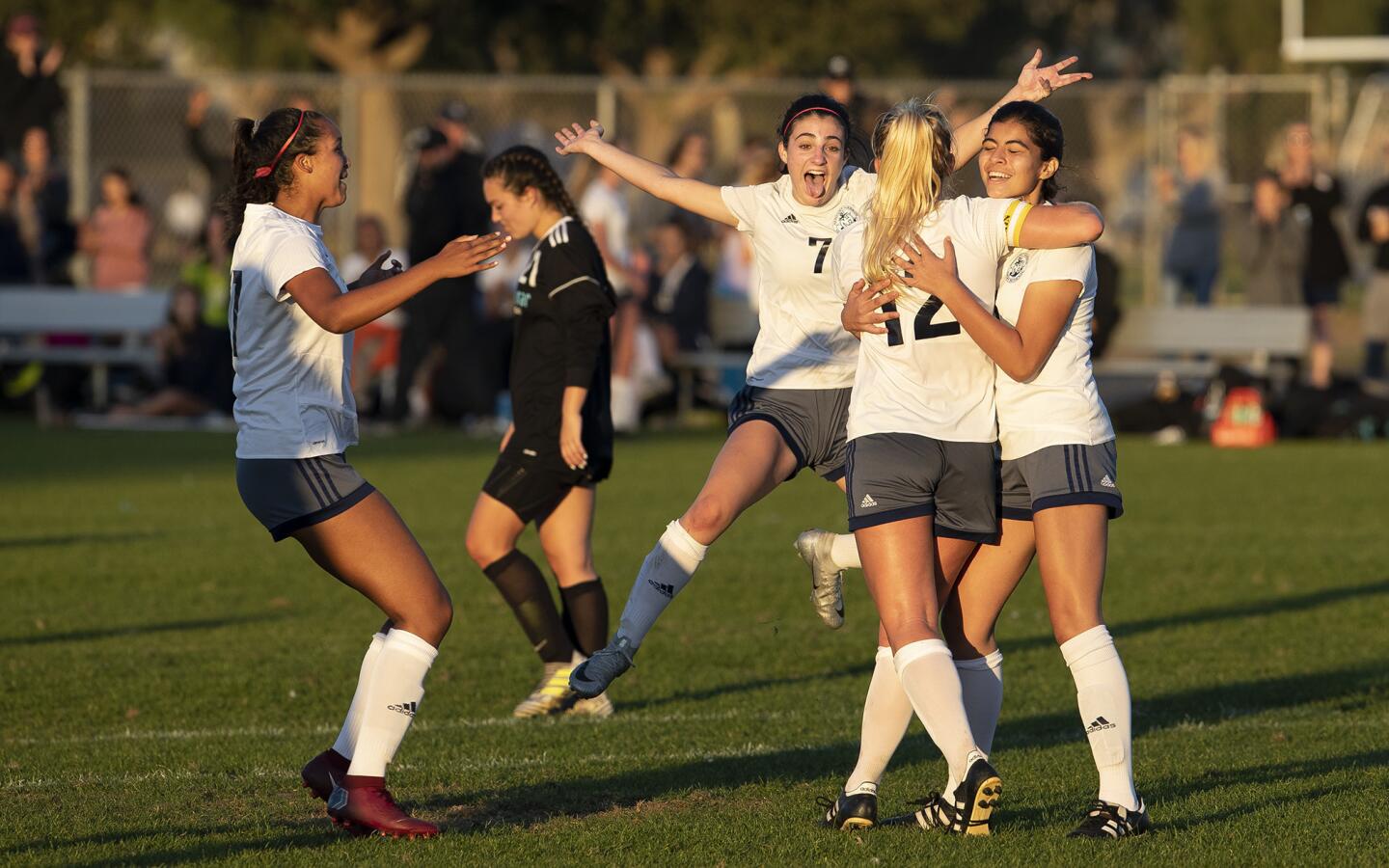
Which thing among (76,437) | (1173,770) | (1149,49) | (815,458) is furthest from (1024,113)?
(1149,49)

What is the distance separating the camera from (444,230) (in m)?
17.6

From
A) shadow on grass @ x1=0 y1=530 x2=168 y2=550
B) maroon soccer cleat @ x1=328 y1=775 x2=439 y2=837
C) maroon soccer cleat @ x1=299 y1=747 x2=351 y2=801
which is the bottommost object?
shadow on grass @ x1=0 y1=530 x2=168 y2=550

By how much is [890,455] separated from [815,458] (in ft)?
4.82

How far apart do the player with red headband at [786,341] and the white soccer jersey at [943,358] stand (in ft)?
3.50

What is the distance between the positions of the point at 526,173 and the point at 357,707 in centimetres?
290

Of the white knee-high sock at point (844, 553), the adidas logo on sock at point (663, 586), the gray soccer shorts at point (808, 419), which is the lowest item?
the adidas logo on sock at point (663, 586)

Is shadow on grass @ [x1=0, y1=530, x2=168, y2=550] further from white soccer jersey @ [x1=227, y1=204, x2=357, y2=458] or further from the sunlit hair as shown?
the sunlit hair

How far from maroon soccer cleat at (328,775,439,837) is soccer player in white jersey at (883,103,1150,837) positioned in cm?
148

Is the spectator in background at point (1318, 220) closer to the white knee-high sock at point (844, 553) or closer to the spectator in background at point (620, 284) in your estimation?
the spectator in background at point (620, 284)

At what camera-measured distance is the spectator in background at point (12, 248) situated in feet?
66.2

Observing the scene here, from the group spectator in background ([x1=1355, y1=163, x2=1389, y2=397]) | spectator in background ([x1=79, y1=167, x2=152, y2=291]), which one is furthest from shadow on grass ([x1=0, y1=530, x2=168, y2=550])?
spectator in background ([x1=1355, y1=163, x2=1389, y2=397])

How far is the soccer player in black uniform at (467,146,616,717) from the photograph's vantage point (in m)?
7.74

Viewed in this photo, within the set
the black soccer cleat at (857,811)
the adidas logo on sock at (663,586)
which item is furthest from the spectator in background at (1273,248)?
the black soccer cleat at (857,811)

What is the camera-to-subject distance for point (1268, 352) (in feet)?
62.6
